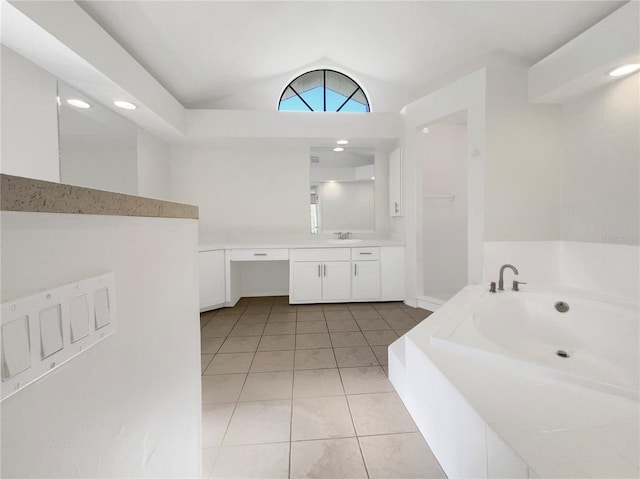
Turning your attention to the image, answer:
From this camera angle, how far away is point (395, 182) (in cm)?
346

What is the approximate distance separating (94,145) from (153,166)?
0.91m

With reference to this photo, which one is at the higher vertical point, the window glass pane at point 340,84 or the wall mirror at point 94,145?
the window glass pane at point 340,84

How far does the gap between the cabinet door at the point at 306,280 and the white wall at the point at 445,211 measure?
1515 millimetres

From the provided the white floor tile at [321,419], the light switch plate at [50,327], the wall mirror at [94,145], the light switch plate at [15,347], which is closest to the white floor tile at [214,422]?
the white floor tile at [321,419]

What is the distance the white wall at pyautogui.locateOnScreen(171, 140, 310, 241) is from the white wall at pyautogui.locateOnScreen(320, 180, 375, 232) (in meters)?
0.28

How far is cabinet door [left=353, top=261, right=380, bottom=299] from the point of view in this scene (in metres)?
3.34

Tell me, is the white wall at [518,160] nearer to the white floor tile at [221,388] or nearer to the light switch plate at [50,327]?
the white floor tile at [221,388]

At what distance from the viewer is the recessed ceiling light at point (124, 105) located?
2.35 m

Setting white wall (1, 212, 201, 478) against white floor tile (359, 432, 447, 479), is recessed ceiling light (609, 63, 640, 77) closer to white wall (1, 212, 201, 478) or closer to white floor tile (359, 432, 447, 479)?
white floor tile (359, 432, 447, 479)

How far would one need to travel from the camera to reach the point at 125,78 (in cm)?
214

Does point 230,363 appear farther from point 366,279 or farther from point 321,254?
point 366,279

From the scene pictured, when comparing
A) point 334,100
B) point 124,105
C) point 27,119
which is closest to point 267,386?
point 27,119

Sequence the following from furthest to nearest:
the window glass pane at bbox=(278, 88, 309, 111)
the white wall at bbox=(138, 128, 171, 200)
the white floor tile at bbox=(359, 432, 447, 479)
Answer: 1. the window glass pane at bbox=(278, 88, 309, 111)
2. the white wall at bbox=(138, 128, 171, 200)
3. the white floor tile at bbox=(359, 432, 447, 479)

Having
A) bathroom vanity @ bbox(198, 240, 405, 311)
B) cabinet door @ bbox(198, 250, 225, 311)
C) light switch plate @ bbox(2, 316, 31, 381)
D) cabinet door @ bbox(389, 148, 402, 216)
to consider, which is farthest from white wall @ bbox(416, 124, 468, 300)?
light switch plate @ bbox(2, 316, 31, 381)
